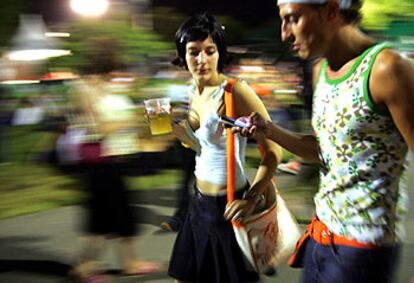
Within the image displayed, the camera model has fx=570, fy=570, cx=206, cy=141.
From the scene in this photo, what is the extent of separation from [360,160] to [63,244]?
11.3 feet

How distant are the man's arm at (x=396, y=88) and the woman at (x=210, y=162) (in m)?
0.91

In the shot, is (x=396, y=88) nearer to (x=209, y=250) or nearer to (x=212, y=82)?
(x=212, y=82)

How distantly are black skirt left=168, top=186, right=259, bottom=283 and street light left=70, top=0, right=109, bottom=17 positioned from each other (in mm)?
→ 1799

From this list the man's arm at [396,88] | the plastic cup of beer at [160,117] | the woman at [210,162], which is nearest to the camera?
the man's arm at [396,88]

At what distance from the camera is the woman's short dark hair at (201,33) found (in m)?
2.63

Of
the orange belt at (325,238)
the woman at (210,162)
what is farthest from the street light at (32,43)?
the orange belt at (325,238)

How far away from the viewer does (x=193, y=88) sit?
108 inches

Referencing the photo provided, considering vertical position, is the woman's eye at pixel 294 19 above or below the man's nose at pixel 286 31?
above

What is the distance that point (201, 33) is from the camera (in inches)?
103

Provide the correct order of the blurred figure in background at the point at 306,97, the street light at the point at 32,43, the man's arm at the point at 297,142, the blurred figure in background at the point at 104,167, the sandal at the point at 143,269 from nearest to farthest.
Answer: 1. the man's arm at the point at 297,142
2. the blurred figure in background at the point at 104,167
3. the street light at the point at 32,43
4. the sandal at the point at 143,269
5. the blurred figure in background at the point at 306,97

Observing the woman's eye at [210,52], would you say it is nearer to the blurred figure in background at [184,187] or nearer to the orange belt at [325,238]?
the orange belt at [325,238]

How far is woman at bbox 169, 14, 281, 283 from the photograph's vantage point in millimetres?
2490

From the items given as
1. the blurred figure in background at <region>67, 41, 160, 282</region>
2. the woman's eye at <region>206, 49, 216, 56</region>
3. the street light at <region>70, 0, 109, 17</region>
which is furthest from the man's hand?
the street light at <region>70, 0, 109, 17</region>

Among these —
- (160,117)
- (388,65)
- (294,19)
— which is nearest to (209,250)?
(160,117)
